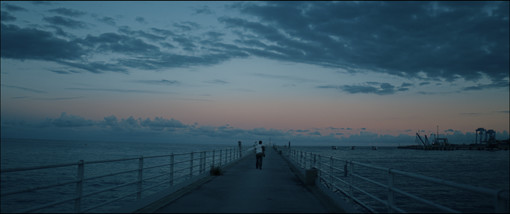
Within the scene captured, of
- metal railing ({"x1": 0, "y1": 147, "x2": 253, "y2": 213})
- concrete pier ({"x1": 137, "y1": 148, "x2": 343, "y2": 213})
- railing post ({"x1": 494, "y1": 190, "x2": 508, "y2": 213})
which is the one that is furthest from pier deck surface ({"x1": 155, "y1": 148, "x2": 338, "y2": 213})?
railing post ({"x1": 494, "y1": 190, "x2": 508, "y2": 213})

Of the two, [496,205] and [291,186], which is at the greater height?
[496,205]

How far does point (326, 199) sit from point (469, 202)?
23.5 metres

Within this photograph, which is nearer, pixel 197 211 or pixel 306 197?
pixel 197 211

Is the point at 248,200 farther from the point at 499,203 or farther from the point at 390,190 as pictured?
the point at 499,203

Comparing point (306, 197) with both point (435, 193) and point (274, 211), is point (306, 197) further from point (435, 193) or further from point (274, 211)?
point (435, 193)

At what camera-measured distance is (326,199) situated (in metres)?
11.1

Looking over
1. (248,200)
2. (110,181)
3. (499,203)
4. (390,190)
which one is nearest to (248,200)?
(248,200)

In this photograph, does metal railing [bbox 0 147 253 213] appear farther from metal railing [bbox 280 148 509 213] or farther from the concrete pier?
metal railing [bbox 280 148 509 213]

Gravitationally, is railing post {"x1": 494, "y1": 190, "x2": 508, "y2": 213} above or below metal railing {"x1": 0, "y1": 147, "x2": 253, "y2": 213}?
above

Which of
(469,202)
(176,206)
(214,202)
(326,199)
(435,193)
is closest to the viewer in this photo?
(176,206)

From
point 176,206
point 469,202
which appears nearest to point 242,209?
point 176,206

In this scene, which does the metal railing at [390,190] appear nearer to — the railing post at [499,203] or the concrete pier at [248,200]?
the railing post at [499,203]

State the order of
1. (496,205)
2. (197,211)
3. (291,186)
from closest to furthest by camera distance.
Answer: (496,205) → (197,211) → (291,186)

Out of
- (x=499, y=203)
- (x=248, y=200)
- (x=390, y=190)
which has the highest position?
(x=499, y=203)
